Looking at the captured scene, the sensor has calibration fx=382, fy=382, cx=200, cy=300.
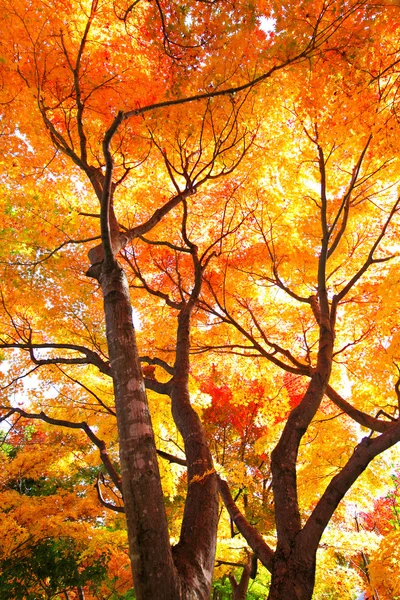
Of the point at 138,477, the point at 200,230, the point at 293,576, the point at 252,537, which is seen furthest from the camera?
the point at 200,230

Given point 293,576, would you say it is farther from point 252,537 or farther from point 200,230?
point 200,230

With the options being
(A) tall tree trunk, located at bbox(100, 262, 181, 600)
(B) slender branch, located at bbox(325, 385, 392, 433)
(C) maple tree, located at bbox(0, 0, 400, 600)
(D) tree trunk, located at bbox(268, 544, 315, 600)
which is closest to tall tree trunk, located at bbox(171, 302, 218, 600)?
(C) maple tree, located at bbox(0, 0, 400, 600)

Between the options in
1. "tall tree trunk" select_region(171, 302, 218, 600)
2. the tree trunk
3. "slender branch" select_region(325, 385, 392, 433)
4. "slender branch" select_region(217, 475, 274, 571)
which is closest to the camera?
"tall tree trunk" select_region(171, 302, 218, 600)

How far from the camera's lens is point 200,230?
740 centimetres

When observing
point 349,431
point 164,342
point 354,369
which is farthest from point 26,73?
point 349,431

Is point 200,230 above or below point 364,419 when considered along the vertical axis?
above

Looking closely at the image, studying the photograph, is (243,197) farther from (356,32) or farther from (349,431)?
(349,431)

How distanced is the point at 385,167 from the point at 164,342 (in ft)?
15.1

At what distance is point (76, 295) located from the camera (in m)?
5.86

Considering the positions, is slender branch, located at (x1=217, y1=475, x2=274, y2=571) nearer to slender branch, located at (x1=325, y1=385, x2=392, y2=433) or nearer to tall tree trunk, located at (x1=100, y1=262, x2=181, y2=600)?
tall tree trunk, located at (x1=100, y1=262, x2=181, y2=600)

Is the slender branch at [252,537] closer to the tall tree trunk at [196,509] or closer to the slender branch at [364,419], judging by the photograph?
the tall tree trunk at [196,509]

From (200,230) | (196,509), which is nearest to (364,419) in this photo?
(196,509)

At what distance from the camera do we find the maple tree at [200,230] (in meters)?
2.91

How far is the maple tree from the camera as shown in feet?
9.55
